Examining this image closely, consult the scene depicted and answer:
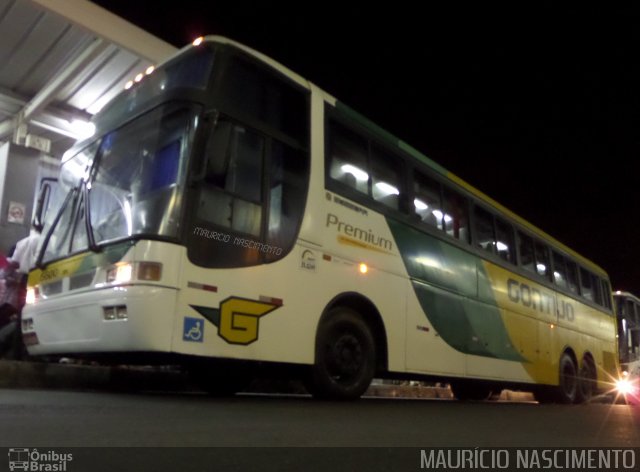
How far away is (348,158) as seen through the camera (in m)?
7.03

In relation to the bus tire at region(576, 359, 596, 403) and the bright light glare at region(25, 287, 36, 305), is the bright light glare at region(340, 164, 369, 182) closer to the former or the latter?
the bright light glare at region(25, 287, 36, 305)

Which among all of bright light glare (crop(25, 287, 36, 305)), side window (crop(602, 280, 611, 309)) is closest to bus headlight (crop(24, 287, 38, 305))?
bright light glare (crop(25, 287, 36, 305))

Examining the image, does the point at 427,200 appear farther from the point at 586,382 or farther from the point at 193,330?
the point at 586,382

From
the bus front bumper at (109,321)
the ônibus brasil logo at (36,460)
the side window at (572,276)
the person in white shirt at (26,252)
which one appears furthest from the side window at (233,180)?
the side window at (572,276)

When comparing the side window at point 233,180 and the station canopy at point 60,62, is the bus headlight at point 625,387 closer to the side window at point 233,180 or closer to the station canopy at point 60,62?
the side window at point 233,180

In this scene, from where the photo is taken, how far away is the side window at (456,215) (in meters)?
8.99

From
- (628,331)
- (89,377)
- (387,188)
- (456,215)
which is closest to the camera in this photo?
(89,377)

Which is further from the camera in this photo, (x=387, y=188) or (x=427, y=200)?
(x=427, y=200)

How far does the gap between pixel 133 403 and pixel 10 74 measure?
22.6 feet

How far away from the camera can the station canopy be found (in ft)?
27.1

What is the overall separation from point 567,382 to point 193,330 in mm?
9785

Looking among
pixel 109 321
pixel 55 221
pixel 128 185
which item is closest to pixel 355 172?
pixel 128 185

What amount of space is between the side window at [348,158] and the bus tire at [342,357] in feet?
4.84

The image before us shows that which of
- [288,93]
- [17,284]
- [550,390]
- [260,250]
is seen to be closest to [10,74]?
[17,284]
